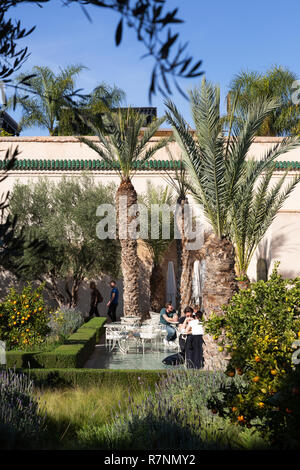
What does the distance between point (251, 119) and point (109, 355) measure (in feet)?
22.9

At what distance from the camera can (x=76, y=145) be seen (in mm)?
20562

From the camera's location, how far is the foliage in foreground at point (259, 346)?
4.82 metres

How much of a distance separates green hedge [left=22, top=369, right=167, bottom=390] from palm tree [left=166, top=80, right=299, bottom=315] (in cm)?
183

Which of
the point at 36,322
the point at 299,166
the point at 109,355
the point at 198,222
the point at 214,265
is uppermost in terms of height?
the point at 299,166

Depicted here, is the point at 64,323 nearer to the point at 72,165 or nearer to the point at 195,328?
the point at 195,328

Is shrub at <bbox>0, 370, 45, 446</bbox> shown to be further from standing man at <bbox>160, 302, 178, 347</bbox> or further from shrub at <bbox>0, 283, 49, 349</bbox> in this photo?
standing man at <bbox>160, 302, 178, 347</bbox>

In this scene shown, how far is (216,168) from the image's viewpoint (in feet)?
→ 32.9

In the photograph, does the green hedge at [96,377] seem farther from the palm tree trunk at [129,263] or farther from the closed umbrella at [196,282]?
the closed umbrella at [196,282]

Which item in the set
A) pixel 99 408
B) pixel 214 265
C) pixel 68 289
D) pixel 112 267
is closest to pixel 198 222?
pixel 112 267

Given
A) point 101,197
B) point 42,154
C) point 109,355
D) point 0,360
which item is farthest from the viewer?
point 42,154

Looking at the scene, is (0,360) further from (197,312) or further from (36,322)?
(197,312)

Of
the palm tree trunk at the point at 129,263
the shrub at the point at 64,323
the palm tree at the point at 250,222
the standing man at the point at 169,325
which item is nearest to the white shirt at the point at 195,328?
the standing man at the point at 169,325

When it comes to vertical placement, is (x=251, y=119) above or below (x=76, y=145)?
below

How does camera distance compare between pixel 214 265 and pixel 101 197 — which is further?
pixel 101 197
